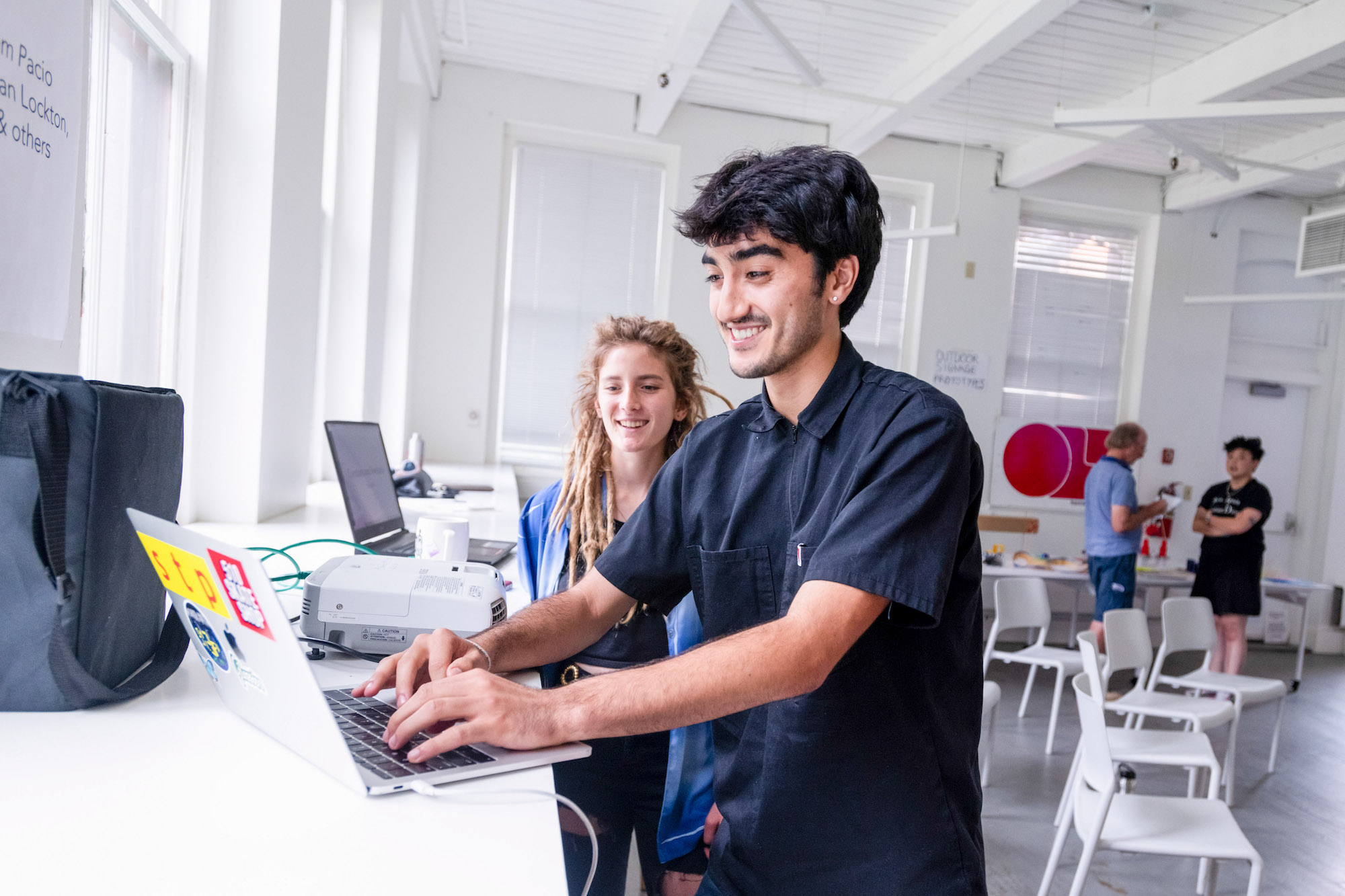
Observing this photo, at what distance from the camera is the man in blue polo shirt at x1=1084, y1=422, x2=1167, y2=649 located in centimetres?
518

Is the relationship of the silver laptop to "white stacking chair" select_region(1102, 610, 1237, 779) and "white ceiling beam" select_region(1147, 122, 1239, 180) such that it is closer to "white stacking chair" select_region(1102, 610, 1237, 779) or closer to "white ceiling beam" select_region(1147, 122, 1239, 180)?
"white stacking chair" select_region(1102, 610, 1237, 779)

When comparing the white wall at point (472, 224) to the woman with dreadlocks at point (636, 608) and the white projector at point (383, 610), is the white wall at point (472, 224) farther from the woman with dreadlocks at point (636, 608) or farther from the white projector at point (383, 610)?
the white projector at point (383, 610)

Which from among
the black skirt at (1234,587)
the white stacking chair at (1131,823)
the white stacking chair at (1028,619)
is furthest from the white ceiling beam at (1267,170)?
the white stacking chair at (1131,823)

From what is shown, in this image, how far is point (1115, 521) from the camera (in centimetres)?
515

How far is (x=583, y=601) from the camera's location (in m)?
1.31

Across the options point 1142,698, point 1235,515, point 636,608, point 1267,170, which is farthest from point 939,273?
point 636,608

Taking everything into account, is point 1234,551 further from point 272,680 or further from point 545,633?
point 272,680

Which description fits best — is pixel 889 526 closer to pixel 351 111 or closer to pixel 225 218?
pixel 225 218

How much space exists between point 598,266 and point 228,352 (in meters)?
4.44

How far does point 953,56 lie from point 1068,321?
3.20 meters

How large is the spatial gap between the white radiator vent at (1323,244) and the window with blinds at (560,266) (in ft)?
14.4

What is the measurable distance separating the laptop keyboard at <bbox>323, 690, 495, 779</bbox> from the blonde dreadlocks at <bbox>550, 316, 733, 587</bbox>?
92 centimetres

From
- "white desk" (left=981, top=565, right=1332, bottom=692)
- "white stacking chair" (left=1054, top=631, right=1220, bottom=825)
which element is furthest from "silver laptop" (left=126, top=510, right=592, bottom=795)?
"white desk" (left=981, top=565, right=1332, bottom=692)

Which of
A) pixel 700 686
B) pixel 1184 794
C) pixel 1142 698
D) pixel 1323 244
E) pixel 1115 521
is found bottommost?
pixel 1184 794
